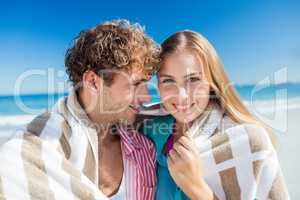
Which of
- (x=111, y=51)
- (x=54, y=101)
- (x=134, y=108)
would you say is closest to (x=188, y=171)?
(x=134, y=108)

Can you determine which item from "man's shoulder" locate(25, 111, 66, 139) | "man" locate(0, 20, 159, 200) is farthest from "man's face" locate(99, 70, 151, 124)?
"man's shoulder" locate(25, 111, 66, 139)

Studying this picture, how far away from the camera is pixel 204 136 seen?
2.09 meters

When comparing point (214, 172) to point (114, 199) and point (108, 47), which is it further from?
point (108, 47)

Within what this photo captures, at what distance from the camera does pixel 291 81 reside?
538 inches

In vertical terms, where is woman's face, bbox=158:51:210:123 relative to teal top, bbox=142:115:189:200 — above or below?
above

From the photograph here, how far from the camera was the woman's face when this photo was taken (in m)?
2.12

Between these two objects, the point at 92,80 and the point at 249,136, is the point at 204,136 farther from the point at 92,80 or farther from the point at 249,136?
the point at 92,80

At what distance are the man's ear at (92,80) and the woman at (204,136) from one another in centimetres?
31

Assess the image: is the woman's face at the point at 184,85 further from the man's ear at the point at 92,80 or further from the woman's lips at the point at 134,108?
the man's ear at the point at 92,80

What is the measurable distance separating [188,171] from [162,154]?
27 cm

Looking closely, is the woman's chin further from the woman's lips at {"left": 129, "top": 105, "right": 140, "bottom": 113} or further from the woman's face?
the woman's lips at {"left": 129, "top": 105, "right": 140, "bottom": 113}

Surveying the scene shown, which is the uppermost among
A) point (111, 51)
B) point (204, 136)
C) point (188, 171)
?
point (111, 51)

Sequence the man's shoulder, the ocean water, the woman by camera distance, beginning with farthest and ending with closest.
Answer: the ocean water < the woman < the man's shoulder

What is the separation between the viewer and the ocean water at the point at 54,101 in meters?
9.36
